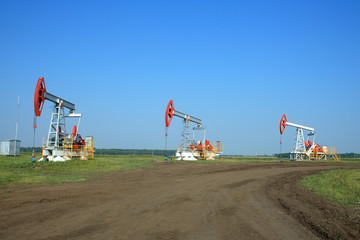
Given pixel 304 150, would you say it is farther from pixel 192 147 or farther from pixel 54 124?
pixel 54 124

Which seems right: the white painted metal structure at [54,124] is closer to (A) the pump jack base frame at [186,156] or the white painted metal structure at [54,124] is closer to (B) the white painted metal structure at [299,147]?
(A) the pump jack base frame at [186,156]

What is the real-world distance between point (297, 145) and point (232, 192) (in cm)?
4412

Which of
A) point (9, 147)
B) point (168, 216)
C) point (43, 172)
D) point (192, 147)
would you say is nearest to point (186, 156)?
point (192, 147)

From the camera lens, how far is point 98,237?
5598 millimetres

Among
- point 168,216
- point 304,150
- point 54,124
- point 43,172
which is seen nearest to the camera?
point 168,216

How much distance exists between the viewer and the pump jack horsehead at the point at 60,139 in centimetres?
2616

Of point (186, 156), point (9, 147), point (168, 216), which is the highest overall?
point (9, 147)

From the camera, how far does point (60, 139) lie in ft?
99.8

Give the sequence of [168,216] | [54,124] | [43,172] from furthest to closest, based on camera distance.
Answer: [54,124] < [43,172] < [168,216]

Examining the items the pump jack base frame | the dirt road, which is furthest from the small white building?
the dirt road

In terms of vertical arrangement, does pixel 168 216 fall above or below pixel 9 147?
below

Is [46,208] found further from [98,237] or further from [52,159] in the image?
[52,159]

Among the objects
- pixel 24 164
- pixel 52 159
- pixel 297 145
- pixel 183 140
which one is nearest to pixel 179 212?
pixel 24 164

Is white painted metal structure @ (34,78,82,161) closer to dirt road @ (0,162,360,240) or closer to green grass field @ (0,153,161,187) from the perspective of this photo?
green grass field @ (0,153,161,187)
